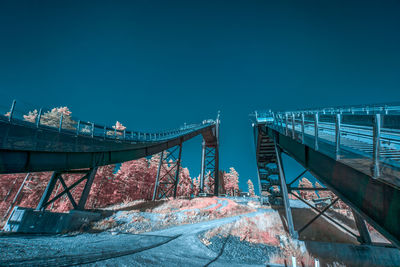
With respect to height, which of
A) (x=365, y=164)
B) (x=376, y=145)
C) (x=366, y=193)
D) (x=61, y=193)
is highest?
(x=376, y=145)

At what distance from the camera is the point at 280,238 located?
874cm

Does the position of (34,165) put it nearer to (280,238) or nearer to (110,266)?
(110,266)

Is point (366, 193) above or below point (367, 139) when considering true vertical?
below

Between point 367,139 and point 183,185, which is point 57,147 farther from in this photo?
point 183,185

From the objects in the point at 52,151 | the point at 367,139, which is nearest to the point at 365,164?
the point at 367,139

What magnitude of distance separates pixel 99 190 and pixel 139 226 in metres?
20.6

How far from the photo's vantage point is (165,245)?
6.39 metres

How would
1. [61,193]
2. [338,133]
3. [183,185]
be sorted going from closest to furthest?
[338,133] < [61,193] < [183,185]

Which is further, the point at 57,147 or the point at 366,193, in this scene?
the point at 57,147

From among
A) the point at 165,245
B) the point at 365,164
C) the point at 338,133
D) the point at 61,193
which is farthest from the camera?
the point at 61,193

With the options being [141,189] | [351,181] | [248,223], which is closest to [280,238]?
[248,223]

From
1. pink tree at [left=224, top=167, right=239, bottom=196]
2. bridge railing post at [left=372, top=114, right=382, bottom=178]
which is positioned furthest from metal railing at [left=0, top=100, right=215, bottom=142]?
pink tree at [left=224, top=167, right=239, bottom=196]

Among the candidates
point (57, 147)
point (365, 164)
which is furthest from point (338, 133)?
point (57, 147)

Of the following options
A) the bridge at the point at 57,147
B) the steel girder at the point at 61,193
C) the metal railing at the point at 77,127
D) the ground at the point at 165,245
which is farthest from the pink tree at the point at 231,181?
the steel girder at the point at 61,193
